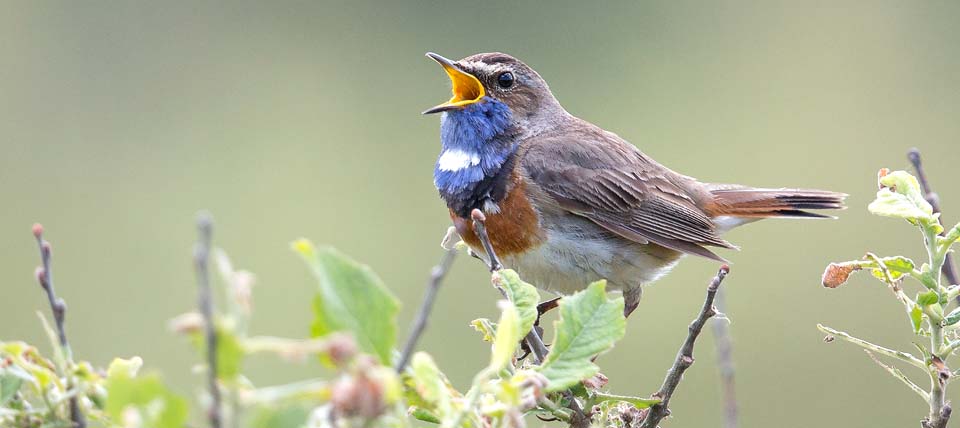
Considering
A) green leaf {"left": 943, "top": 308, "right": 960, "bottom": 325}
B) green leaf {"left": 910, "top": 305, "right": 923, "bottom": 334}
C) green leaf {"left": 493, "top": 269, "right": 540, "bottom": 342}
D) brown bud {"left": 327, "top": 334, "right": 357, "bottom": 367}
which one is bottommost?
brown bud {"left": 327, "top": 334, "right": 357, "bottom": 367}

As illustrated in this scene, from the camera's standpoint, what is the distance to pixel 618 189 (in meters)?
5.00

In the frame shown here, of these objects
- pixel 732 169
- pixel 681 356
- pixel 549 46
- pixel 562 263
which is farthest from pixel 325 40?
pixel 681 356

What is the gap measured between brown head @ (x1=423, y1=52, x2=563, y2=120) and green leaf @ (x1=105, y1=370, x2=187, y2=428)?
12.8 feet

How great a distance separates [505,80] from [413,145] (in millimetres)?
8850

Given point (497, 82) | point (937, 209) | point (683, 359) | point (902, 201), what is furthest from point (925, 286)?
point (497, 82)

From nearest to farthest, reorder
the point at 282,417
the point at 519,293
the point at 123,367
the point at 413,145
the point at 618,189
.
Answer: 1. the point at 282,417
2. the point at 123,367
3. the point at 519,293
4. the point at 618,189
5. the point at 413,145

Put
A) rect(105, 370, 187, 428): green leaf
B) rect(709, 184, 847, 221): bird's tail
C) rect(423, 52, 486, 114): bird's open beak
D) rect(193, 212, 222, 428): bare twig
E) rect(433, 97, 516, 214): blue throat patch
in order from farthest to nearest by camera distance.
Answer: rect(709, 184, 847, 221): bird's tail → rect(423, 52, 486, 114): bird's open beak → rect(433, 97, 516, 214): blue throat patch → rect(105, 370, 187, 428): green leaf → rect(193, 212, 222, 428): bare twig

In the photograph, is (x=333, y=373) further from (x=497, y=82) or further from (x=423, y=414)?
(x=497, y=82)

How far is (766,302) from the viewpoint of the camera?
10930 millimetres

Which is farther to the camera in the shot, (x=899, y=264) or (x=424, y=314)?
(x=899, y=264)

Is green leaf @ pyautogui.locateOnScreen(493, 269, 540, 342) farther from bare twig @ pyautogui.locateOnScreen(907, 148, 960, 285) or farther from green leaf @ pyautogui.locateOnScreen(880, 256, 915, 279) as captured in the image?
bare twig @ pyautogui.locateOnScreen(907, 148, 960, 285)

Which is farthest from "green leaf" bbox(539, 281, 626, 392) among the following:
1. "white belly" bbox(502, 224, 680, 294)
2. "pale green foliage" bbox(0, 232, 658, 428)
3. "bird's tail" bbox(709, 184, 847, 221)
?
"bird's tail" bbox(709, 184, 847, 221)

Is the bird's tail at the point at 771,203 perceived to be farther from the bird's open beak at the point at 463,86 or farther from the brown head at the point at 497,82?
the bird's open beak at the point at 463,86

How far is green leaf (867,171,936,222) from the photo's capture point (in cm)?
186
